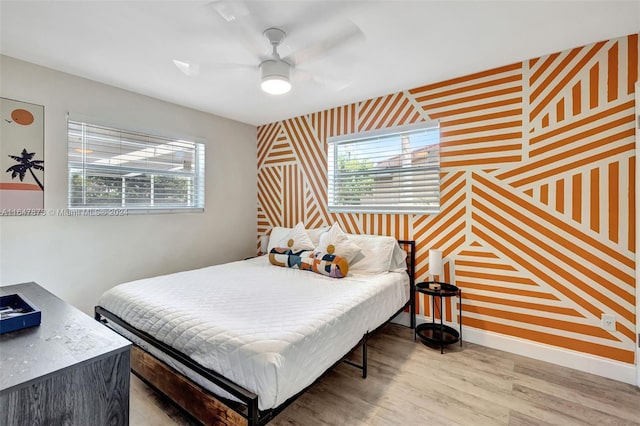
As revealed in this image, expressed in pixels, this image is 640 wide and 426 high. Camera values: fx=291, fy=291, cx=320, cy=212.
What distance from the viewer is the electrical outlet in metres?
2.27

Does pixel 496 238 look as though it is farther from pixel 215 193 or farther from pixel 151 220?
pixel 151 220

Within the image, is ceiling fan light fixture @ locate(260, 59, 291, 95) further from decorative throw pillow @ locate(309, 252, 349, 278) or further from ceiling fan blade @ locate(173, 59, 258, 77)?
decorative throw pillow @ locate(309, 252, 349, 278)

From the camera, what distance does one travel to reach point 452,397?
2008 mm

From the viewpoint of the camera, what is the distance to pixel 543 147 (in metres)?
2.51

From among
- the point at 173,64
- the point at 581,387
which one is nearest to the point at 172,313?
the point at 173,64

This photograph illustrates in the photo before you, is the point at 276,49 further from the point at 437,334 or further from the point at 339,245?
the point at 437,334

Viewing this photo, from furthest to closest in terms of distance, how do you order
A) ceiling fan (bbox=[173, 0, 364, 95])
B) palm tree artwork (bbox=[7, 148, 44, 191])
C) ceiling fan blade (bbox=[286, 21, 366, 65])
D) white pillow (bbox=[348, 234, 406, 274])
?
white pillow (bbox=[348, 234, 406, 274])
palm tree artwork (bbox=[7, 148, 44, 191])
ceiling fan blade (bbox=[286, 21, 366, 65])
ceiling fan (bbox=[173, 0, 364, 95])

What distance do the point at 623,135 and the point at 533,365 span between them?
1950mm

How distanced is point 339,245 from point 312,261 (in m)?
0.33

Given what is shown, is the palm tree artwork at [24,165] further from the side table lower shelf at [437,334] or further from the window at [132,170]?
the side table lower shelf at [437,334]

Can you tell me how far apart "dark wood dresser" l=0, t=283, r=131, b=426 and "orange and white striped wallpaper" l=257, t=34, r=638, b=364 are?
274 centimetres

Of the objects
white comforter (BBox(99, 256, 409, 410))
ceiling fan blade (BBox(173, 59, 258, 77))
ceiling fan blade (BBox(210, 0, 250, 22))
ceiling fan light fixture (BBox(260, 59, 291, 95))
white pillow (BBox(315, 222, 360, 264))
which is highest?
ceiling fan blade (BBox(173, 59, 258, 77))

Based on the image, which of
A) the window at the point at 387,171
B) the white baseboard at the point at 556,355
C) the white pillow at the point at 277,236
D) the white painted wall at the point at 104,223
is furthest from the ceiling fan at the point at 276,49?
the white baseboard at the point at 556,355

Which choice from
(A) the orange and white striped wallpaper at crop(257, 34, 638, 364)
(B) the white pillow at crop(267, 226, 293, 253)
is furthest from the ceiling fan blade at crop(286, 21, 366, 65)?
(B) the white pillow at crop(267, 226, 293, 253)
